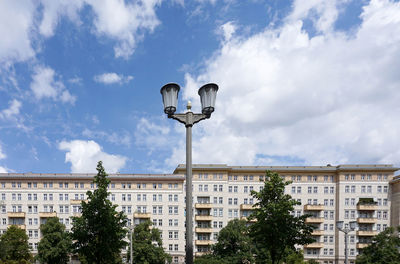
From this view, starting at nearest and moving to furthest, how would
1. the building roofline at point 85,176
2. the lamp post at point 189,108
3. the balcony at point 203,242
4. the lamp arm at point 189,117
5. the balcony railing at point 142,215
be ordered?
the lamp post at point 189,108, the lamp arm at point 189,117, the balcony at point 203,242, the balcony railing at point 142,215, the building roofline at point 85,176

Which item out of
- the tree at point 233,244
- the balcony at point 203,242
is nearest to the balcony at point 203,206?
the balcony at point 203,242

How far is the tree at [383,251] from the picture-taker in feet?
106

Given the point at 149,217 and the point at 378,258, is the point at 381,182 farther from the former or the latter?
the point at 149,217

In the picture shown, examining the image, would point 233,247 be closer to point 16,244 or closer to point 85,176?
point 85,176

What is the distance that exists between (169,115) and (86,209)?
1574cm

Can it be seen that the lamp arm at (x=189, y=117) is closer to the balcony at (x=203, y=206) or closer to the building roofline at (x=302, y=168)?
the building roofline at (x=302, y=168)

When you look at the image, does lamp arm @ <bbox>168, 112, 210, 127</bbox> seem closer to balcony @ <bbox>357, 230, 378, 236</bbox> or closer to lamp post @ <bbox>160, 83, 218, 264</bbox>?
lamp post @ <bbox>160, 83, 218, 264</bbox>

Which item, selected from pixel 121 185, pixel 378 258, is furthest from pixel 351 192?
pixel 121 185

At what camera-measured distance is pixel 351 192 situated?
5144 cm

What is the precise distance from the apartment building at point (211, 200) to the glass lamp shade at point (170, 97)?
45770 millimetres

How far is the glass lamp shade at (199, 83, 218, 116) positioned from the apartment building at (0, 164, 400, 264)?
4566cm

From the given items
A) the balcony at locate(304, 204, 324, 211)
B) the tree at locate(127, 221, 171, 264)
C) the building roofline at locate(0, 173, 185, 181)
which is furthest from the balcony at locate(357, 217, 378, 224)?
the tree at locate(127, 221, 171, 264)

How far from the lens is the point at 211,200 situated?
51469 millimetres

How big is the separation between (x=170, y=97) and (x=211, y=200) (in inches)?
1885
